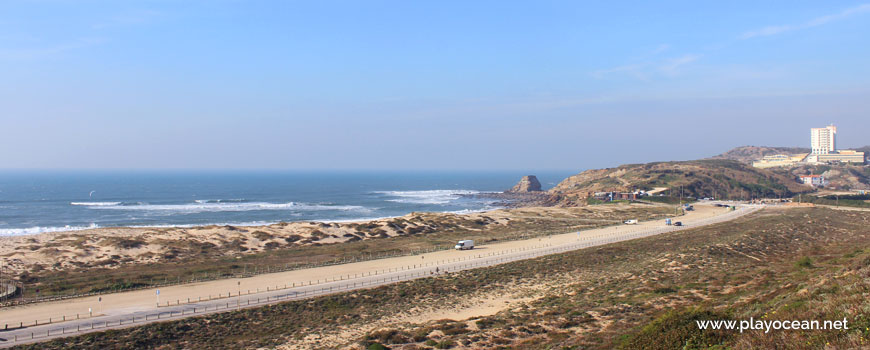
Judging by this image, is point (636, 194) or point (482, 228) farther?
point (636, 194)

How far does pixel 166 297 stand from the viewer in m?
35.4

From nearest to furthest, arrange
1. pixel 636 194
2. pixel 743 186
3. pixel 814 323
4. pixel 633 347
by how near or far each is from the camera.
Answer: pixel 814 323
pixel 633 347
pixel 636 194
pixel 743 186

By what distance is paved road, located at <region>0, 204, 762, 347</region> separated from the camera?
27.4 metres

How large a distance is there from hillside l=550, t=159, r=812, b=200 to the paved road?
83100 mm

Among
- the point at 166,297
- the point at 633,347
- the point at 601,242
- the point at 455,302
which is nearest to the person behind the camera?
the point at 633,347

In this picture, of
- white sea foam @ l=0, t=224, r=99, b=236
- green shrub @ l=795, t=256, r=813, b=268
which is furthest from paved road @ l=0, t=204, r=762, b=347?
white sea foam @ l=0, t=224, r=99, b=236

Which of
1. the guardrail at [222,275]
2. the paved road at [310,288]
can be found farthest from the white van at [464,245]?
the guardrail at [222,275]

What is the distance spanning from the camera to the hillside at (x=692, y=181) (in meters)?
143

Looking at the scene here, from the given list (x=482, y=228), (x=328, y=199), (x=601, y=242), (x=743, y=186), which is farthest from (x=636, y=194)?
(x=328, y=199)

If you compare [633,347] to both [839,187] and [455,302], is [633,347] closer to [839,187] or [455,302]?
[455,302]

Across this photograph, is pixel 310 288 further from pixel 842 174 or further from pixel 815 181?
pixel 842 174

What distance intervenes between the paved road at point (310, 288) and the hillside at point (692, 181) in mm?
83100

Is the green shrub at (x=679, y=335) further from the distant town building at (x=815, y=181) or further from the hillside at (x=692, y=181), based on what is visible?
the distant town building at (x=815, y=181)

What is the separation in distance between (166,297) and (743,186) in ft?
517
